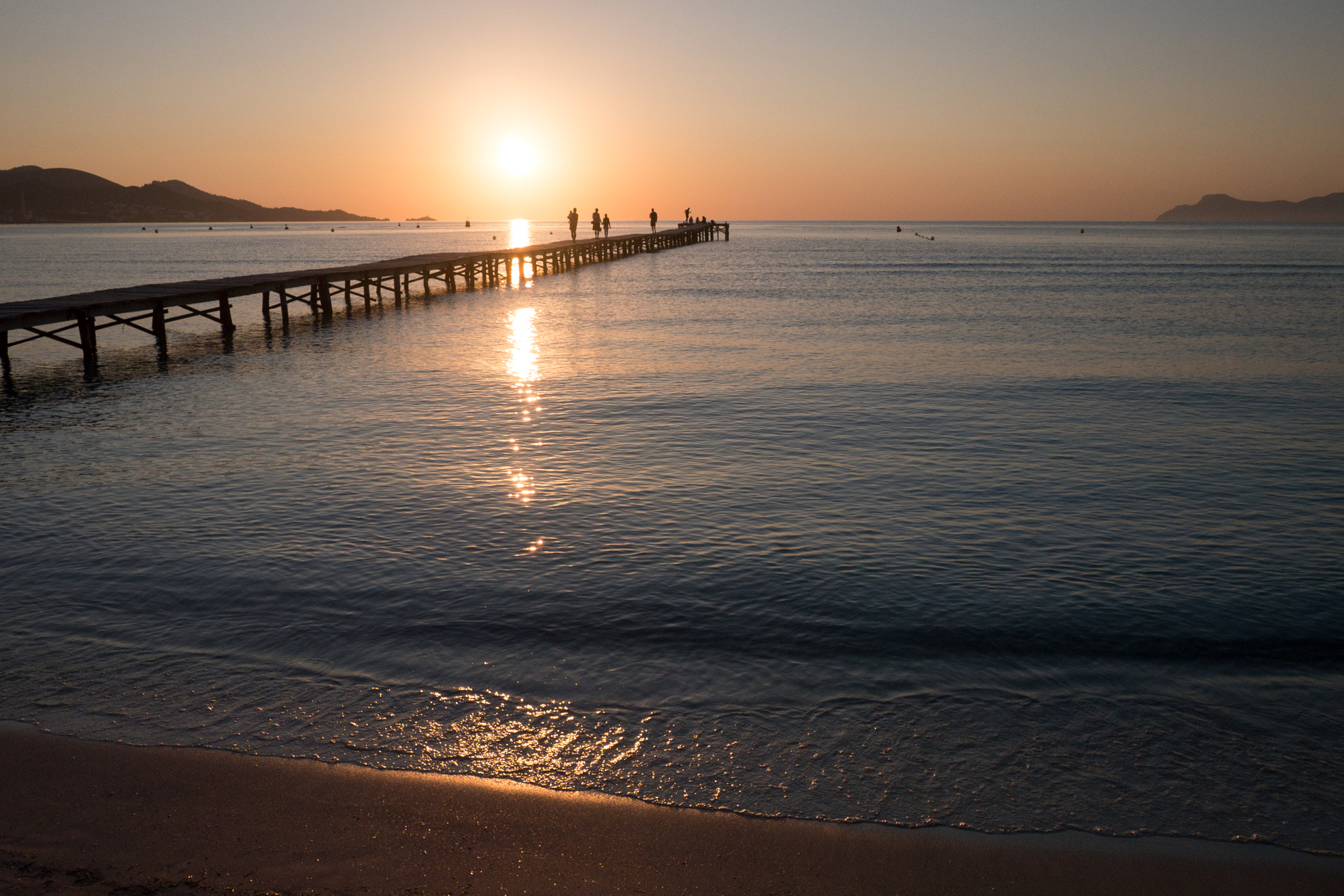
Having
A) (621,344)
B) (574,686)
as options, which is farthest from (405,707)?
(621,344)

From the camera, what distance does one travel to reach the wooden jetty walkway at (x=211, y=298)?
19734 mm

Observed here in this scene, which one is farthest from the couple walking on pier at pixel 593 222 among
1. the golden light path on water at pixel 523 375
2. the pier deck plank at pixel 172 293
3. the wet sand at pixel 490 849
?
the wet sand at pixel 490 849

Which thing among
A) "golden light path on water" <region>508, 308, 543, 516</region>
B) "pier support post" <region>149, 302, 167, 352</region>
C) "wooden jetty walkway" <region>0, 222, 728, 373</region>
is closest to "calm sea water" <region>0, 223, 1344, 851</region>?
"golden light path on water" <region>508, 308, 543, 516</region>

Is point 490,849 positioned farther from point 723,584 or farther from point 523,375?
point 523,375

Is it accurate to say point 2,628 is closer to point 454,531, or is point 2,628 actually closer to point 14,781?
point 14,781

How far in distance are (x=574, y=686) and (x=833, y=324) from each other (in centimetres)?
2388

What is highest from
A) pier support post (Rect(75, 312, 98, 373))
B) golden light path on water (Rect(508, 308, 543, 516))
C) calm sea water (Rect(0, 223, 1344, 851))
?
pier support post (Rect(75, 312, 98, 373))

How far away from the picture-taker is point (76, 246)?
10125 cm

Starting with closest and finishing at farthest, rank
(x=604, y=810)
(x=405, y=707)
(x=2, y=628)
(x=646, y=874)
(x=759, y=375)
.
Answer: (x=646, y=874) < (x=604, y=810) < (x=405, y=707) < (x=2, y=628) < (x=759, y=375)

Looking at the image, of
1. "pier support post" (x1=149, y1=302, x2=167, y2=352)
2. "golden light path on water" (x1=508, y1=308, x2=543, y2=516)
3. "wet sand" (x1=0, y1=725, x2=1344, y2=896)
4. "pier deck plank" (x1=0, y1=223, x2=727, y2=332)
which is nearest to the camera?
"wet sand" (x1=0, y1=725, x2=1344, y2=896)

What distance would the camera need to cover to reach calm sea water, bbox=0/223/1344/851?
4.55 meters

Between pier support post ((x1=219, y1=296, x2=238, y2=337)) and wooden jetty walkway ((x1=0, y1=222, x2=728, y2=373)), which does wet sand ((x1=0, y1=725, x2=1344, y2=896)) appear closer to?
wooden jetty walkway ((x1=0, y1=222, x2=728, y2=373))

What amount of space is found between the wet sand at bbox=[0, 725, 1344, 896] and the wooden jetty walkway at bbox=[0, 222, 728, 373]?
17910 mm

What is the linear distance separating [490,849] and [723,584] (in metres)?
3.54
